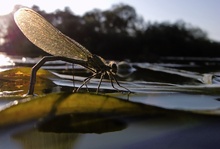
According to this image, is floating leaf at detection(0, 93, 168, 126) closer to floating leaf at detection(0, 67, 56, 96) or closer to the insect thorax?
the insect thorax

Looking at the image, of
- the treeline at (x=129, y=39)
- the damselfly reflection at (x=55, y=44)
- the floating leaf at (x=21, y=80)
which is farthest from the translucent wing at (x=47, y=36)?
the treeline at (x=129, y=39)

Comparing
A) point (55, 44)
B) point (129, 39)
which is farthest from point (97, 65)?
point (129, 39)

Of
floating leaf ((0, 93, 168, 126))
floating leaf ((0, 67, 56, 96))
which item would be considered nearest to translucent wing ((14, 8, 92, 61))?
floating leaf ((0, 67, 56, 96))

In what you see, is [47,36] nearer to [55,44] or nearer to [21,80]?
[55,44]

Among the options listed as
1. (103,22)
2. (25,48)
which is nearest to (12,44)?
(25,48)

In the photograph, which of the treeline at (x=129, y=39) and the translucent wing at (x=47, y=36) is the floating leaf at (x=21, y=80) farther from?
the treeline at (x=129, y=39)

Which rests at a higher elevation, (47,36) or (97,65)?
(47,36)

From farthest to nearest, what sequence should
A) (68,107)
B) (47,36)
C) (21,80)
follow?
(21,80)
(47,36)
(68,107)

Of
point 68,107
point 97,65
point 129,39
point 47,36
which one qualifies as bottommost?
point 68,107
